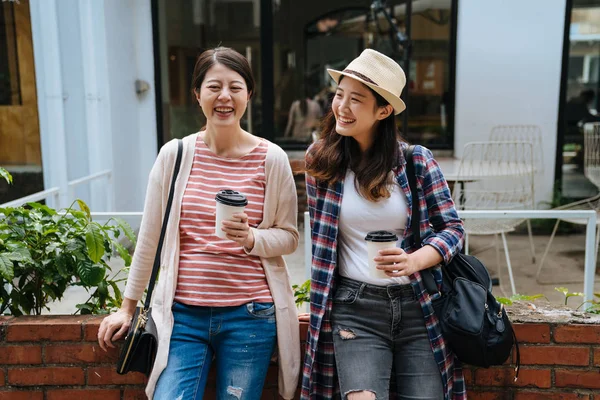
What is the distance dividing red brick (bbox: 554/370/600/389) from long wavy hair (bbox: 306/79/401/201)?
1016mm

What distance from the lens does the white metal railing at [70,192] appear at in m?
4.26

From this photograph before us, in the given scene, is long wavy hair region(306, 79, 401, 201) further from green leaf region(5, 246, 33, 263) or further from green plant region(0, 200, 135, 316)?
green leaf region(5, 246, 33, 263)

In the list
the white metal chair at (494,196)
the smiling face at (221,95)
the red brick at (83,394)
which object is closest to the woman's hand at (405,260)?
the smiling face at (221,95)

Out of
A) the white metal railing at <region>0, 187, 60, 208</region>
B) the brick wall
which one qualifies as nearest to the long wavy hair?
the brick wall

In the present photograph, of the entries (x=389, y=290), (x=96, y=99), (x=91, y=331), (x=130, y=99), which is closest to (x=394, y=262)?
(x=389, y=290)

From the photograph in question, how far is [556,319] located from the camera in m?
2.27

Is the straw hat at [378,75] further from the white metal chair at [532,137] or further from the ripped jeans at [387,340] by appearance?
the white metal chair at [532,137]

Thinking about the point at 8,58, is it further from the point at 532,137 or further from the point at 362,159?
the point at 532,137

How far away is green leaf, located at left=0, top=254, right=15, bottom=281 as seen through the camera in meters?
2.24

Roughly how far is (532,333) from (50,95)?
428 centimetres

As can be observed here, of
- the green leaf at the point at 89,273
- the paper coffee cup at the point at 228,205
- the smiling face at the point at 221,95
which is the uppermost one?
the smiling face at the point at 221,95

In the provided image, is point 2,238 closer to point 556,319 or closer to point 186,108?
point 556,319

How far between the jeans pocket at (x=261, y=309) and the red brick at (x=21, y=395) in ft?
3.39

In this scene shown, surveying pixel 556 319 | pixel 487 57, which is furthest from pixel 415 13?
pixel 556 319
